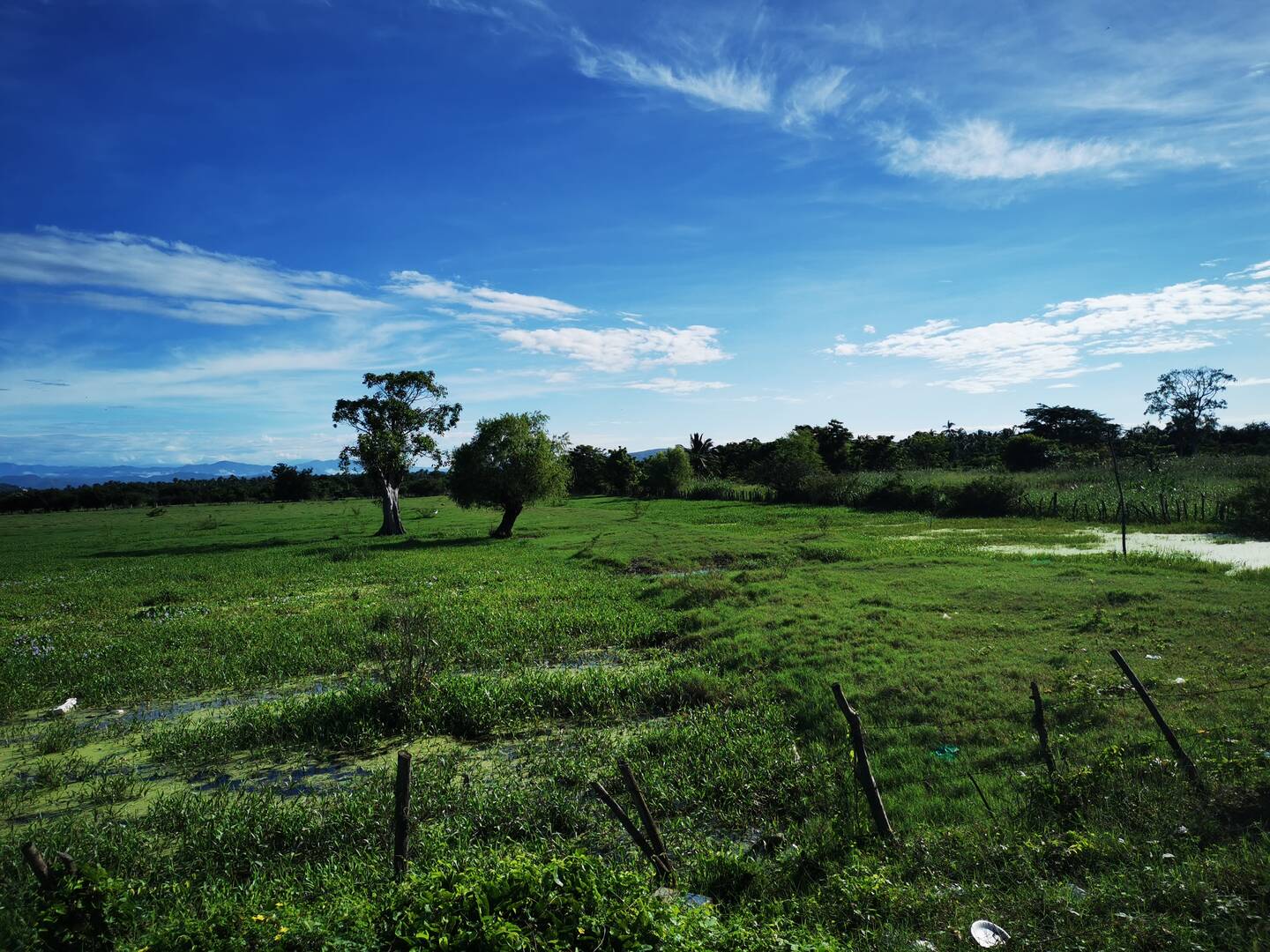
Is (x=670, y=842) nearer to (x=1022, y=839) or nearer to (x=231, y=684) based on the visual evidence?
(x=1022, y=839)

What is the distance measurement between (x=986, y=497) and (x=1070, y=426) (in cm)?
4856

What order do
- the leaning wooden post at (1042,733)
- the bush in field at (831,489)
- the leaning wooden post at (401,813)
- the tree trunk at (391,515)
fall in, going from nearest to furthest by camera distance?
the leaning wooden post at (401,813) → the leaning wooden post at (1042,733) → the tree trunk at (391,515) → the bush in field at (831,489)

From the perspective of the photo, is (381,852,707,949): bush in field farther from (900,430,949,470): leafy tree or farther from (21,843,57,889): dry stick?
(900,430,949,470): leafy tree

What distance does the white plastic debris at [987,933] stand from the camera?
5059 mm

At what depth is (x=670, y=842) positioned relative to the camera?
719 centimetres

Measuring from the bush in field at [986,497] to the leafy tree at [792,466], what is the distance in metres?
16.8

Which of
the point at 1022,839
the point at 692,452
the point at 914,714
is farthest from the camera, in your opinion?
the point at 692,452

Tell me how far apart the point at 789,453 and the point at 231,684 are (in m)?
61.8

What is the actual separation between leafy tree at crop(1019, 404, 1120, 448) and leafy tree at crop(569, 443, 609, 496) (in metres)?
59.3

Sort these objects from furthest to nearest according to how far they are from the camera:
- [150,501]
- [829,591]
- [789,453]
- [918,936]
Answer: [150,501] → [789,453] → [829,591] → [918,936]

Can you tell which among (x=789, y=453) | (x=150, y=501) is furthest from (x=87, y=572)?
(x=150, y=501)

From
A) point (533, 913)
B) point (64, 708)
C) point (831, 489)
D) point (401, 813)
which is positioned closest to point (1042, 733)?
point (533, 913)

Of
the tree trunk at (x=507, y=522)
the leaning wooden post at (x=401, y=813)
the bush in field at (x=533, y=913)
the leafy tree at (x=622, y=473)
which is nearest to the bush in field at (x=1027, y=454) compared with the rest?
the leafy tree at (x=622, y=473)

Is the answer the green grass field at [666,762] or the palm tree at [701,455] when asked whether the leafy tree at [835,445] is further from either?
the green grass field at [666,762]
